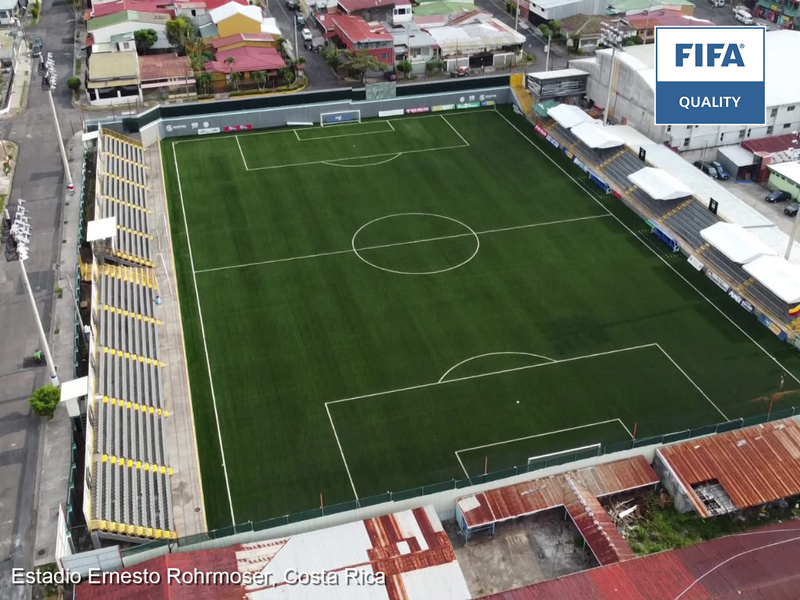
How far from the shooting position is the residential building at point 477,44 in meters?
90.4

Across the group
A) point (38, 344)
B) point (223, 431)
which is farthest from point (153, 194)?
point (223, 431)

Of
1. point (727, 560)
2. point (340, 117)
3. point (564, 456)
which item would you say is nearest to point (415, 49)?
point (340, 117)

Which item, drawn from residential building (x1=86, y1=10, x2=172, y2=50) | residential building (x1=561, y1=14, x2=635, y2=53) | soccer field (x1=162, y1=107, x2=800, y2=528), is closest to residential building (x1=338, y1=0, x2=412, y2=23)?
residential building (x1=561, y1=14, x2=635, y2=53)

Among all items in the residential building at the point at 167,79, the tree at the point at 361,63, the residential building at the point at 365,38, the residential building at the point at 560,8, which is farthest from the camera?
the residential building at the point at 560,8

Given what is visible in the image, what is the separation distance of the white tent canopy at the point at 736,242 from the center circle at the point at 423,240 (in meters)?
15.6

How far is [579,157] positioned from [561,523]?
4005cm

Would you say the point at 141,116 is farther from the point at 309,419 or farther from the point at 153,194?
the point at 309,419

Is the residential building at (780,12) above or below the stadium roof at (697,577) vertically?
above

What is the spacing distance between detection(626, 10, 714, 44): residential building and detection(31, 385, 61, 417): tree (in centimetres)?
7697

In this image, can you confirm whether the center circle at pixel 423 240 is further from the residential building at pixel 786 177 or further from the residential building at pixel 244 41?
the residential building at pixel 244 41

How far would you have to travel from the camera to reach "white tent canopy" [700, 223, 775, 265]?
5138 cm

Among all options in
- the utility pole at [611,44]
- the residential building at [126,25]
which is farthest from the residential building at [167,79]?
the utility pole at [611,44]

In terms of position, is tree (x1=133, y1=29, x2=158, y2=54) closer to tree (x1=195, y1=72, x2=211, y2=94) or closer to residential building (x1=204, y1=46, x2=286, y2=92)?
Answer: residential building (x1=204, y1=46, x2=286, y2=92)

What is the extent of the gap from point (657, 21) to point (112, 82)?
62.2 metres
